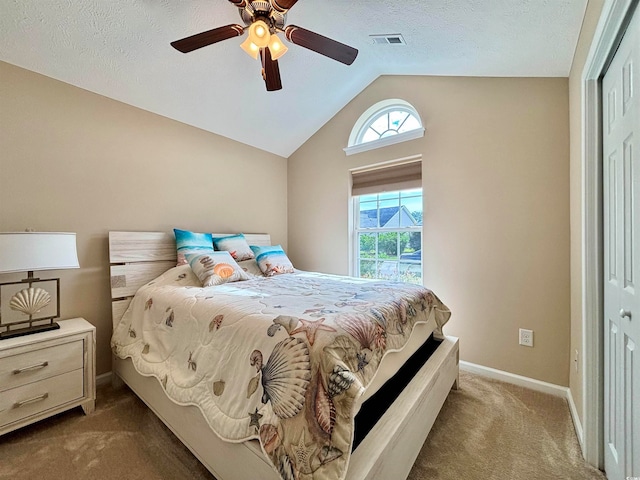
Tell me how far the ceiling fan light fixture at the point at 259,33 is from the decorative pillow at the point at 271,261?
1.83 m

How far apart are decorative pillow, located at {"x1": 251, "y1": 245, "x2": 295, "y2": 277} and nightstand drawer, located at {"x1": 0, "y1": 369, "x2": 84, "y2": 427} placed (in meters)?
1.53

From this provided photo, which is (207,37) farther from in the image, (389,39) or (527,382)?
(527,382)

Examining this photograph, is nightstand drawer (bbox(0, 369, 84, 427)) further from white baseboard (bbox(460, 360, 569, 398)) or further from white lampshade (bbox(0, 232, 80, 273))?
white baseboard (bbox(460, 360, 569, 398))

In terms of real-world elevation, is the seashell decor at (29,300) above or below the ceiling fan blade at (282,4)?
below

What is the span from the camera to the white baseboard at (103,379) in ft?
7.07

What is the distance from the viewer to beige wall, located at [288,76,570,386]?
1974 millimetres

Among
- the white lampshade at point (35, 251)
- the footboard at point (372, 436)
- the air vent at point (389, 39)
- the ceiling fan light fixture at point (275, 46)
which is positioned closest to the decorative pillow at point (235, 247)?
the white lampshade at point (35, 251)

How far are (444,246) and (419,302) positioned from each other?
3.09 feet

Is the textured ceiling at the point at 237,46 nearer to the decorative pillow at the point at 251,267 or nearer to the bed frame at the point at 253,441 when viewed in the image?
the bed frame at the point at 253,441

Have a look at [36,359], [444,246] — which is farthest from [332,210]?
[36,359]

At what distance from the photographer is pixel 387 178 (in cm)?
291

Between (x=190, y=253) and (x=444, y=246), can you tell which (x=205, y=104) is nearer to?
(x=190, y=253)

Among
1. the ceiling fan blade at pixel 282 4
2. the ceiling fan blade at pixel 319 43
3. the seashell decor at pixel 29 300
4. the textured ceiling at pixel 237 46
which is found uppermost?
the textured ceiling at pixel 237 46

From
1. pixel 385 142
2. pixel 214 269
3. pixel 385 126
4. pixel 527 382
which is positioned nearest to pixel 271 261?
pixel 214 269
